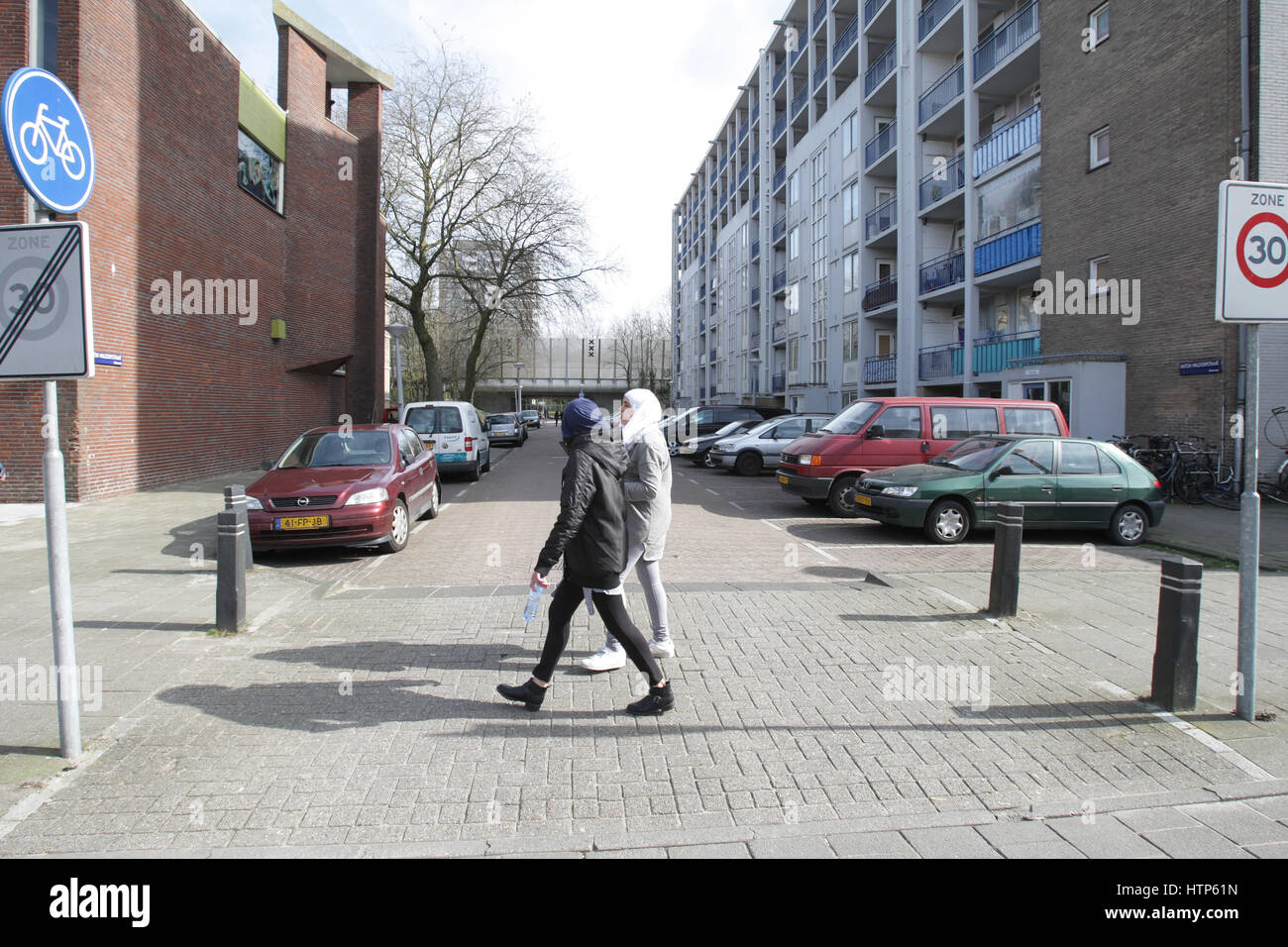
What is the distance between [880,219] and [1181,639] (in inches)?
1096

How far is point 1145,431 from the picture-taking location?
16969 mm

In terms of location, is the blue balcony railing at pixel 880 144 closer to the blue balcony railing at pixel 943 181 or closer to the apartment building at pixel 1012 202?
the apartment building at pixel 1012 202

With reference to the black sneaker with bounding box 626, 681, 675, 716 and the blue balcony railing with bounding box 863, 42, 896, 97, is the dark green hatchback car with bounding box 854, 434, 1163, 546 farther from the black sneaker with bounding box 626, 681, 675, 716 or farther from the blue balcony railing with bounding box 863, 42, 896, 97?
the blue balcony railing with bounding box 863, 42, 896, 97

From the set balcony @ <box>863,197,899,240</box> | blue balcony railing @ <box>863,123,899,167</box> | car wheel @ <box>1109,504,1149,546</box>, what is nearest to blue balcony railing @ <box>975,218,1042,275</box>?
balcony @ <box>863,197,899,240</box>

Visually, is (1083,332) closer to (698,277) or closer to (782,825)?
(782,825)

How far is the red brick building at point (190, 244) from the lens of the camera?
12.8m

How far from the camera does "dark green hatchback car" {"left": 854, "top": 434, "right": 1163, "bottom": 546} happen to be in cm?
1045

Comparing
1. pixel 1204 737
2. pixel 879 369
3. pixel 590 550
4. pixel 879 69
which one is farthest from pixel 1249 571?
pixel 879 69

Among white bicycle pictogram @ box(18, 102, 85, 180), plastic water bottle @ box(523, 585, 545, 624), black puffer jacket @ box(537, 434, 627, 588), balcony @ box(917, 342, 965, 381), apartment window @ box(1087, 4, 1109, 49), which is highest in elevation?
apartment window @ box(1087, 4, 1109, 49)

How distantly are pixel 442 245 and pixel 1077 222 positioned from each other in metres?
22.7

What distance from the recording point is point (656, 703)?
14.7ft

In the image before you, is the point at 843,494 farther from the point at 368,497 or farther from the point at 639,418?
the point at 639,418

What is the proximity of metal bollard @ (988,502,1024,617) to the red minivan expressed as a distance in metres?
6.02
